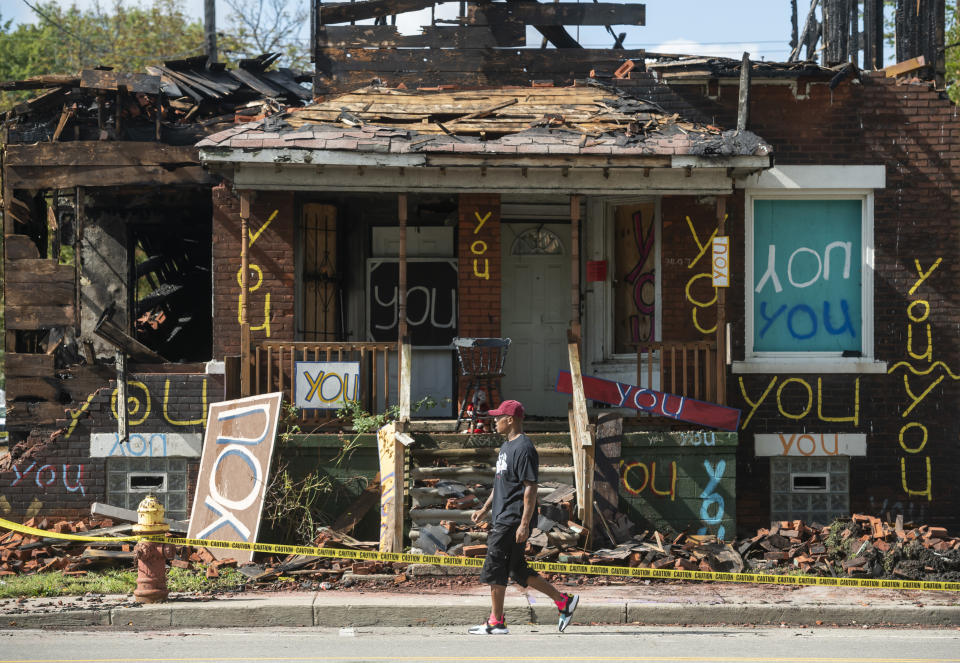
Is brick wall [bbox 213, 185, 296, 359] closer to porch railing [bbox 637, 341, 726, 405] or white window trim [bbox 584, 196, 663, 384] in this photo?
white window trim [bbox 584, 196, 663, 384]

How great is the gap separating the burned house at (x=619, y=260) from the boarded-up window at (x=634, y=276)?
3 centimetres

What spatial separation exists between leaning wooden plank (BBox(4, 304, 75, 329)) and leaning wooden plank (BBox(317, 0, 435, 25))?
15.8 ft

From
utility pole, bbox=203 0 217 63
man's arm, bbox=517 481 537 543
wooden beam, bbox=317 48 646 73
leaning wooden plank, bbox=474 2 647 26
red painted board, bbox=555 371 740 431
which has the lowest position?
man's arm, bbox=517 481 537 543

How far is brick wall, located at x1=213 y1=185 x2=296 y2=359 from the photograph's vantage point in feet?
42.9

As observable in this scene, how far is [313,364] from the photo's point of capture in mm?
12383

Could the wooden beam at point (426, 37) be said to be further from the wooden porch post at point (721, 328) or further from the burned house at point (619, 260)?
the wooden porch post at point (721, 328)

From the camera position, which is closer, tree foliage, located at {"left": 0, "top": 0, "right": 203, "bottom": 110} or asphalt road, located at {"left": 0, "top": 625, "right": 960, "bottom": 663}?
asphalt road, located at {"left": 0, "top": 625, "right": 960, "bottom": 663}

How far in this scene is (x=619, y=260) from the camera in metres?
14.0

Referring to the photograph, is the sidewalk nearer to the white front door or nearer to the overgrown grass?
the overgrown grass

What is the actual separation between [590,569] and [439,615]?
1785 mm

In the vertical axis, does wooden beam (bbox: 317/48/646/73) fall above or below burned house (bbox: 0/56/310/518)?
above

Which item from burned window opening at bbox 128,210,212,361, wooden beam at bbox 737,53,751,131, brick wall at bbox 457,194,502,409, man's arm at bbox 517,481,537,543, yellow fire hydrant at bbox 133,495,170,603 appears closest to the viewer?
man's arm at bbox 517,481,537,543

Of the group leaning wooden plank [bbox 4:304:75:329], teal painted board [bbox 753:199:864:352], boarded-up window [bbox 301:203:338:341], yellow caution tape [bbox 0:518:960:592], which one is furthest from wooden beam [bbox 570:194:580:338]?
leaning wooden plank [bbox 4:304:75:329]

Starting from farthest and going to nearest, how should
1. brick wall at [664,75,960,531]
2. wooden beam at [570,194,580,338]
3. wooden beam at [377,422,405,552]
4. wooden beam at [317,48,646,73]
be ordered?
1. wooden beam at [317,48,646,73]
2. brick wall at [664,75,960,531]
3. wooden beam at [570,194,580,338]
4. wooden beam at [377,422,405,552]
